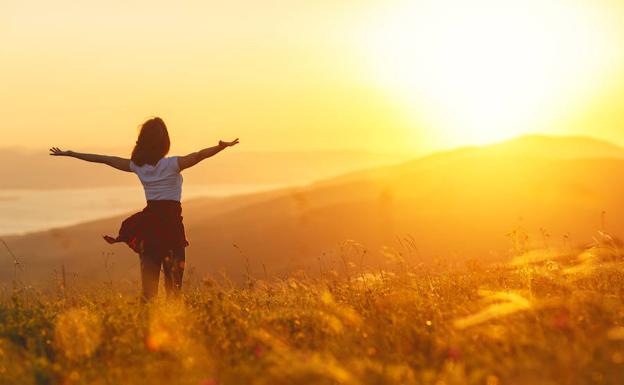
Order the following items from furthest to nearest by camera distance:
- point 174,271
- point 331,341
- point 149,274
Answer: point 149,274
point 174,271
point 331,341

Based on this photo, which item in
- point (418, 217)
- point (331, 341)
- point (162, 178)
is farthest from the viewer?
point (418, 217)

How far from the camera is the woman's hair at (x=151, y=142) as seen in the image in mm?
8312

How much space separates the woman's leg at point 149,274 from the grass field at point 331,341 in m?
0.69

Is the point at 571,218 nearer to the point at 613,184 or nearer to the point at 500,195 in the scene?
the point at 500,195

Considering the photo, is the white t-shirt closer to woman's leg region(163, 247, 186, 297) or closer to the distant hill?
woman's leg region(163, 247, 186, 297)

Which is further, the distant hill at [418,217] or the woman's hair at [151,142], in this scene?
the distant hill at [418,217]

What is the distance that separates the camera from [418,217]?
49.4m

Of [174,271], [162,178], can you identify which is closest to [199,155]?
[162,178]

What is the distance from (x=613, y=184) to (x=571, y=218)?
38.0 ft

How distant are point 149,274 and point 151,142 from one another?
A: 4.57 ft

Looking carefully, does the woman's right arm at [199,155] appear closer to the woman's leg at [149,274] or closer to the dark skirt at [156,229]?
the dark skirt at [156,229]

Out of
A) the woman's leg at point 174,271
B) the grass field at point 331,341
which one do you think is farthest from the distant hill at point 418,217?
the grass field at point 331,341

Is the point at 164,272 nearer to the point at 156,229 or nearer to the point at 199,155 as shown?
the point at 156,229

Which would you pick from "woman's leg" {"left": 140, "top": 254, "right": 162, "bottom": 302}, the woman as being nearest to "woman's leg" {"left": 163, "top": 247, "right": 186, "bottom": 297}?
the woman
